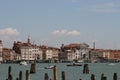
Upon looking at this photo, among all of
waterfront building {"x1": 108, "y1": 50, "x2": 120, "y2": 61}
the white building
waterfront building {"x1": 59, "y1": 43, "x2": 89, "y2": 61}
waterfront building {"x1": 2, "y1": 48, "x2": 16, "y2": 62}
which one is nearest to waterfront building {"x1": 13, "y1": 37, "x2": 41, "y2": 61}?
the white building

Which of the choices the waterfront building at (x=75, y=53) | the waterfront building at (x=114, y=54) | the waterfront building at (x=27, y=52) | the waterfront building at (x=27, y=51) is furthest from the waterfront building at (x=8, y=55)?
the waterfront building at (x=114, y=54)

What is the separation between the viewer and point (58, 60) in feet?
517

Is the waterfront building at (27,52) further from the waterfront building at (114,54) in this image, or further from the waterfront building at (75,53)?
the waterfront building at (114,54)

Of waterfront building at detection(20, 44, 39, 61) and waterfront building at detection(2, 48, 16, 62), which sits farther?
waterfront building at detection(20, 44, 39, 61)

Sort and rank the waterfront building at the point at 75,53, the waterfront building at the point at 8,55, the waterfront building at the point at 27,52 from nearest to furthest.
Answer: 1. the waterfront building at the point at 8,55
2. the waterfront building at the point at 27,52
3. the waterfront building at the point at 75,53

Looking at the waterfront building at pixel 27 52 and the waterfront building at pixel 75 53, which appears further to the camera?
the waterfront building at pixel 75 53

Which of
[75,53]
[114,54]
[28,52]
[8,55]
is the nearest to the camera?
[28,52]

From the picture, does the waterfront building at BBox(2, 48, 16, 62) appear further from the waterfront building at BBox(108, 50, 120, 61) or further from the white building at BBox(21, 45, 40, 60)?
the waterfront building at BBox(108, 50, 120, 61)

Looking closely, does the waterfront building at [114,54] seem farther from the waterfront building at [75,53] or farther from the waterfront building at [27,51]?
the waterfront building at [27,51]

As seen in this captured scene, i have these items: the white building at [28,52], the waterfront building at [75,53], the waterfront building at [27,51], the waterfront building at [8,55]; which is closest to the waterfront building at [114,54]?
the waterfront building at [75,53]

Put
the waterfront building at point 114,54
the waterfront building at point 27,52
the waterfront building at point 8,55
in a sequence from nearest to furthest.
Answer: the waterfront building at point 8,55, the waterfront building at point 27,52, the waterfront building at point 114,54

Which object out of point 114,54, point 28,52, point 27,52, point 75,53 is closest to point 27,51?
point 27,52

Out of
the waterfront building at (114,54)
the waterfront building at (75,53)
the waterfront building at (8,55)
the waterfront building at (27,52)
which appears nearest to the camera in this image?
the waterfront building at (8,55)

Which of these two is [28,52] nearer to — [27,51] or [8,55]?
[27,51]
